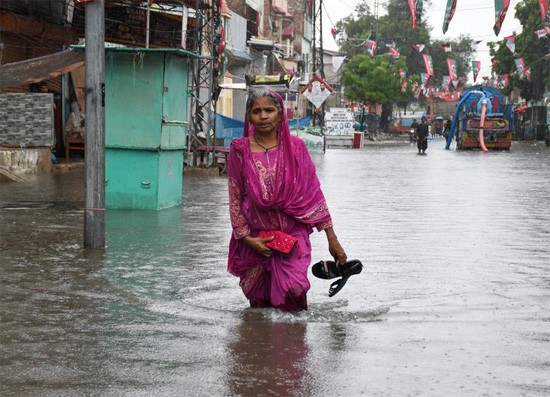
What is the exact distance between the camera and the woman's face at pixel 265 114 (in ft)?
20.2

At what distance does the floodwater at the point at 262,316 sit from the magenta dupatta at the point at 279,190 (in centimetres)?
55

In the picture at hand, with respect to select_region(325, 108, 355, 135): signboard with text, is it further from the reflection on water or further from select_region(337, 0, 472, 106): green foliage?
select_region(337, 0, 472, 106): green foliage

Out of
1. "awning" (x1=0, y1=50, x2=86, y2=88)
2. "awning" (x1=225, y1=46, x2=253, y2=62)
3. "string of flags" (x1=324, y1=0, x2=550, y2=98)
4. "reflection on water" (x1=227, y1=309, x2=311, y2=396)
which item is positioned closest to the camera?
"reflection on water" (x1=227, y1=309, x2=311, y2=396)

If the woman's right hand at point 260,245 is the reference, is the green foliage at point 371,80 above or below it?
above

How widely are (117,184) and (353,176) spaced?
1090 cm

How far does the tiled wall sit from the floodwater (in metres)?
9.00

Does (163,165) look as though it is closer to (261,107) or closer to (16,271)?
(16,271)

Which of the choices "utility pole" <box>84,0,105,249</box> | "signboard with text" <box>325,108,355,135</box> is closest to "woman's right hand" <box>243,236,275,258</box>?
"utility pole" <box>84,0,105,249</box>

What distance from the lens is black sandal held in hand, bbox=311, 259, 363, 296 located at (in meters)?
6.29

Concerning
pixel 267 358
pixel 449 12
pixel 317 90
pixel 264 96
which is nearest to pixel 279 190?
pixel 264 96

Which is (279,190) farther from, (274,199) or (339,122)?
(339,122)

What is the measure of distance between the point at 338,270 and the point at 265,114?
41.3 inches

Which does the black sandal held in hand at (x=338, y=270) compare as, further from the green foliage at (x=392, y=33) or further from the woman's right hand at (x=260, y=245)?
the green foliage at (x=392, y=33)

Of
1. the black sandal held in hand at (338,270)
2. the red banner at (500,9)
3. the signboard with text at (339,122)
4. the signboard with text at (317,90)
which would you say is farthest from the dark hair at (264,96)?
the signboard with text at (339,122)
